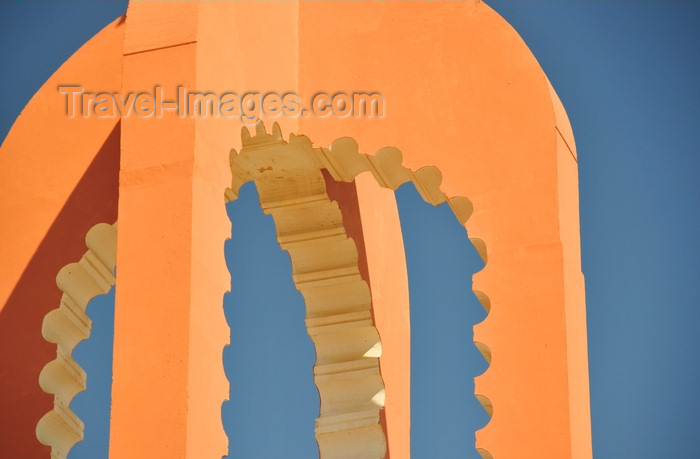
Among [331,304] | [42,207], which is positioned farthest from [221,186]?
[331,304]

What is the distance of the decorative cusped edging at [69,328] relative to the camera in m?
11.1

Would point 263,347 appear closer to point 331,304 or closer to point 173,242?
point 331,304

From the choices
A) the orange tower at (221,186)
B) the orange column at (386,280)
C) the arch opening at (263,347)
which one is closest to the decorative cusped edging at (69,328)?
the orange tower at (221,186)

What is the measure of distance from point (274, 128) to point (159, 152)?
1394mm

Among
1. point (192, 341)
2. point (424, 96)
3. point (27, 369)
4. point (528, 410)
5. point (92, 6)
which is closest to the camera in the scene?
point (192, 341)

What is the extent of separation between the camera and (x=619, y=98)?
14820 millimetres

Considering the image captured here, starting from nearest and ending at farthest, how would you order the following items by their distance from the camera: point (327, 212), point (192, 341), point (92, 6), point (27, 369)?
point (192, 341) → point (27, 369) → point (327, 212) → point (92, 6)

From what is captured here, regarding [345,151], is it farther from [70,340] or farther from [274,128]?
[70,340]

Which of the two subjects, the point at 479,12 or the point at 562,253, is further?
the point at 479,12

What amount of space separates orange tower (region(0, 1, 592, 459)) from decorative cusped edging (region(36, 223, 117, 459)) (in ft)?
0.05

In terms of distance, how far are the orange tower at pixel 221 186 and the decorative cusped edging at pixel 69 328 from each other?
0.05ft

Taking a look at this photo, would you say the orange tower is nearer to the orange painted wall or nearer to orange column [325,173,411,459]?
the orange painted wall

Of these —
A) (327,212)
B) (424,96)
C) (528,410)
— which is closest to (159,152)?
(424,96)

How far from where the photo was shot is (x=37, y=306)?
11039mm
